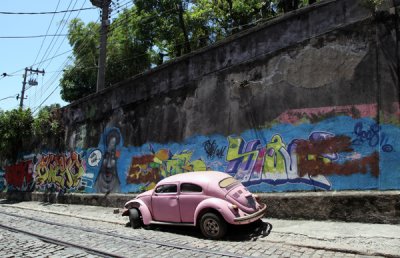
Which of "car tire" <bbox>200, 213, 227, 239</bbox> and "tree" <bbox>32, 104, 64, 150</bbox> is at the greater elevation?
"tree" <bbox>32, 104, 64, 150</bbox>

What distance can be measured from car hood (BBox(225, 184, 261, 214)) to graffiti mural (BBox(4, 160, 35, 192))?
671 inches

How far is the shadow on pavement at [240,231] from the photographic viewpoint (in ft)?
29.7

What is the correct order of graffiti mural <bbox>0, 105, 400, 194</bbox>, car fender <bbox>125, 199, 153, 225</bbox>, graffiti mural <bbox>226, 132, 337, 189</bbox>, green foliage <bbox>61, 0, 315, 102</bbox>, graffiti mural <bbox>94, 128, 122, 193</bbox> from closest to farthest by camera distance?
1. graffiti mural <bbox>0, 105, 400, 194</bbox>
2. graffiti mural <bbox>226, 132, 337, 189</bbox>
3. car fender <bbox>125, 199, 153, 225</bbox>
4. graffiti mural <bbox>94, 128, 122, 193</bbox>
5. green foliage <bbox>61, 0, 315, 102</bbox>

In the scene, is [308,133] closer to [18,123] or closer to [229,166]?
[229,166]

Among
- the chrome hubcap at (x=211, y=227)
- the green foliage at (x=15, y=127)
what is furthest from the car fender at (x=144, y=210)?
the green foliage at (x=15, y=127)

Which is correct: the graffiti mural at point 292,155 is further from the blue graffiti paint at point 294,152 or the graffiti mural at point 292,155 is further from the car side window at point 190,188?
the car side window at point 190,188

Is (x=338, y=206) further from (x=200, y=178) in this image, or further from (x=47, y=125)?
Answer: (x=47, y=125)

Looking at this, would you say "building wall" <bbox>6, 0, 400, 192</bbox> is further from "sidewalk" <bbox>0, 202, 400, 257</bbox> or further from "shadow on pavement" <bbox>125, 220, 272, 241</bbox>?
"shadow on pavement" <bbox>125, 220, 272, 241</bbox>

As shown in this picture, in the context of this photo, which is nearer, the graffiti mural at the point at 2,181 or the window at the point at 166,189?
the window at the point at 166,189

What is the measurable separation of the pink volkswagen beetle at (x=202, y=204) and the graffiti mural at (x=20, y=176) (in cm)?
1478

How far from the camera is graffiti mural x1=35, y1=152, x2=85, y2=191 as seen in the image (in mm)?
19469

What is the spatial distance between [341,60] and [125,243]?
6790 millimetres

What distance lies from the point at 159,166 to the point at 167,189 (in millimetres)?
4527

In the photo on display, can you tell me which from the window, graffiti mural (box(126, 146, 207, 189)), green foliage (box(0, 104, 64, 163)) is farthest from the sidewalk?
green foliage (box(0, 104, 64, 163))
